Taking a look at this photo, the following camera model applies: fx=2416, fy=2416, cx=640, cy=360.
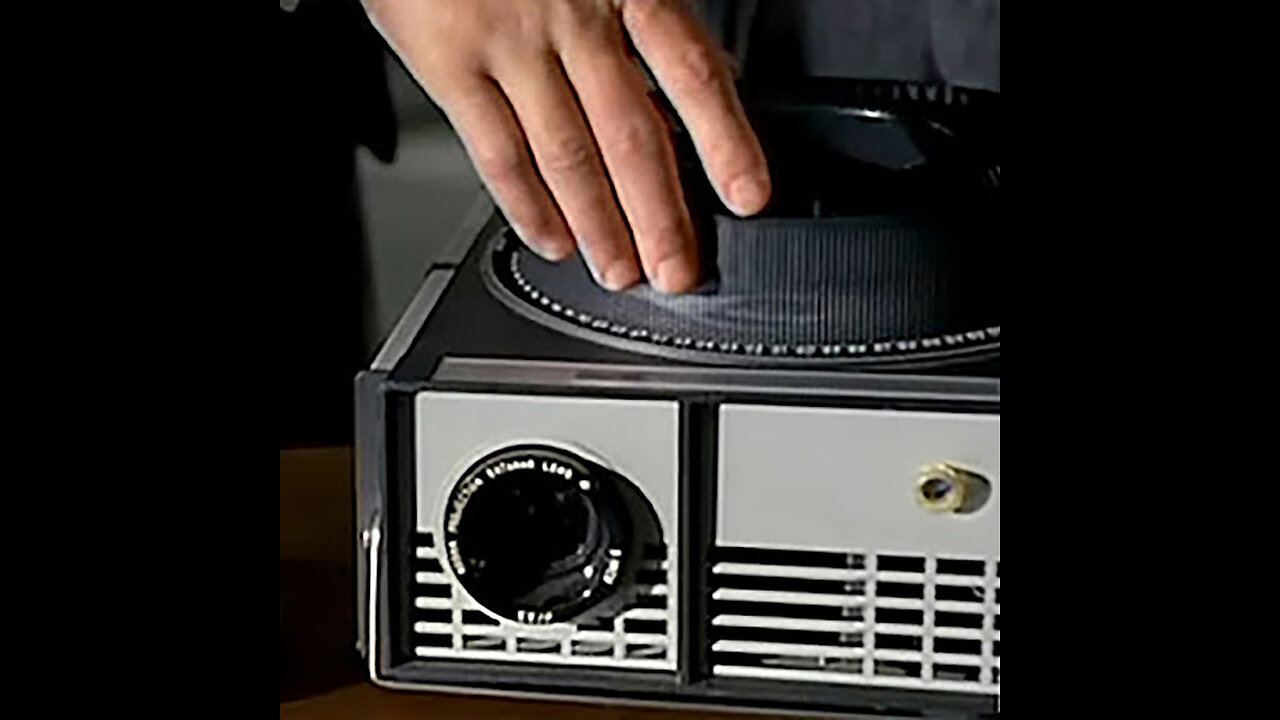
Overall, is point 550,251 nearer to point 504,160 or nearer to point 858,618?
point 504,160

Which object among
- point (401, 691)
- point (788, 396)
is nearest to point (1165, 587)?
point (788, 396)

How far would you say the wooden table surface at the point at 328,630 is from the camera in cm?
78

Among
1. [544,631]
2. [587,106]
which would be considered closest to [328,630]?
[544,631]

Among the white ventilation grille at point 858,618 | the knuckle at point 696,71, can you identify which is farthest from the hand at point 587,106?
the white ventilation grille at point 858,618

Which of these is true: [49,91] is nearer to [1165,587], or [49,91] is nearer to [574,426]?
[574,426]

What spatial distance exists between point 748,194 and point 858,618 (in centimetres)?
13

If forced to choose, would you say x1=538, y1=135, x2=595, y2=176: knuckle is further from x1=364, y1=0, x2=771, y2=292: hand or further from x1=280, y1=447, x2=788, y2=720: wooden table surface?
x1=280, y1=447, x2=788, y2=720: wooden table surface

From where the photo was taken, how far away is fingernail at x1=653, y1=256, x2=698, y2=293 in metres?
0.73

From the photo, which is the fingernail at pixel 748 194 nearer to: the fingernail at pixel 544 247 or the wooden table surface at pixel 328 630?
the fingernail at pixel 544 247

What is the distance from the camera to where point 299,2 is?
3.33 ft

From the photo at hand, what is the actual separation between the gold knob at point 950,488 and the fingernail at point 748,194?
3.7 inches

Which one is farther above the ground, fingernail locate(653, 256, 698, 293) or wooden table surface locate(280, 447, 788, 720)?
fingernail locate(653, 256, 698, 293)

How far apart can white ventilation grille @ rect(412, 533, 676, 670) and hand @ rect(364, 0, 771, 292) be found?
11 cm

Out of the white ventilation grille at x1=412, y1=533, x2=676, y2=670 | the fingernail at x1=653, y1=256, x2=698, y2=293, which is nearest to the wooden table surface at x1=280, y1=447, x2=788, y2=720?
the white ventilation grille at x1=412, y1=533, x2=676, y2=670
